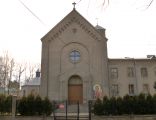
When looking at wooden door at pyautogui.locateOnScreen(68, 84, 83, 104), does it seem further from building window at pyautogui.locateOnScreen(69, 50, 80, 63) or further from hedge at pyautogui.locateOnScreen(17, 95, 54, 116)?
hedge at pyautogui.locateOnScreen(17, 95, 54, 116)

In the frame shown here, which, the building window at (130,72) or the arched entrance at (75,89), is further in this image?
the building window at (130,72)

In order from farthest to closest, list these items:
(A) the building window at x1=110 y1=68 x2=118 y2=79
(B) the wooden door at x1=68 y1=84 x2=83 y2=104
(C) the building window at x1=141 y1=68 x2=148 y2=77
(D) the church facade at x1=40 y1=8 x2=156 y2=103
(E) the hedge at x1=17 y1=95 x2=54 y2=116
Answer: (C) the building window at x1=141 y1=68 x2=148 y2=77
(A) the building window at x1=110 y1=68 x2=118 y2=79
(B) the wooden door at x1=68 y1=84 x2=83 y2=104
(D) the church facade at x1=40 y1=8 x2=156 y2=103
(E) the hedge at x1=17 y1=95 x2=54 y2=116

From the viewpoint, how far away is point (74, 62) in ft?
104

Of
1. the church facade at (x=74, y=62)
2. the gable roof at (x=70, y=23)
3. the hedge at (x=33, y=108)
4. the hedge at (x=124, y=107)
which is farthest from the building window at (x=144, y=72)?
the hedge at (x=33, y=108)

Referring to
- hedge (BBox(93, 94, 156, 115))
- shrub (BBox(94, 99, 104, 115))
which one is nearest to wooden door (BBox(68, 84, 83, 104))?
shrub (BBox(94, 99, 104, 115))

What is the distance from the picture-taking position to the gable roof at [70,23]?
1278 inches

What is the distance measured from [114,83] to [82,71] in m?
7.72

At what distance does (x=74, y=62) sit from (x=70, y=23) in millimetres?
5414

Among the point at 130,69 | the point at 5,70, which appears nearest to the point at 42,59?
the point at 130,69

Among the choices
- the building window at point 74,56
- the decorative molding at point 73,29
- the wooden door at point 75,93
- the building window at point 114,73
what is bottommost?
the wooden door at point 75,93

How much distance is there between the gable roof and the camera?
1278 inches

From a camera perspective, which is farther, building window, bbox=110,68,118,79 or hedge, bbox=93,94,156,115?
building window, bbox=110,68,118,79

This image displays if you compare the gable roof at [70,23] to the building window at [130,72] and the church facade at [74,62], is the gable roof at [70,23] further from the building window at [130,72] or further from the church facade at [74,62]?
the building window at [130,72]

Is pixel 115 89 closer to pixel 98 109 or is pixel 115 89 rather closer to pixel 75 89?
pixel 75 89
